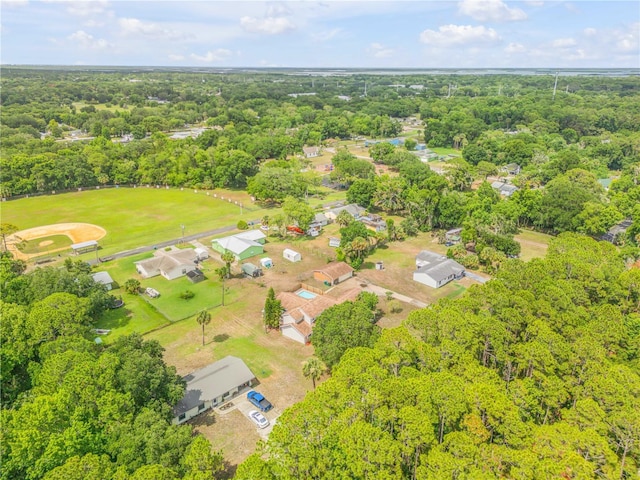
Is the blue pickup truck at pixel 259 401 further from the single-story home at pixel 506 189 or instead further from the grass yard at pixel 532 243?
the single-story home at pixel 506 189

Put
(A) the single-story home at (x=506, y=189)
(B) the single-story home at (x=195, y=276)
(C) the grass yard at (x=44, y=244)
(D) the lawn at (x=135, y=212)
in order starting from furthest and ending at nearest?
(A) the single-story home at (x=506, y=189) → (D) the lawn at (x=135, y=212) → (C) the grass yard at (x=44, y=244) → (B) the single-story home at (x=195, y=276)

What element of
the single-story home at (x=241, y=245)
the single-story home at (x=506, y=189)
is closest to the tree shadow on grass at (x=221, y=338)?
the single-story home at (x=241, y=245)

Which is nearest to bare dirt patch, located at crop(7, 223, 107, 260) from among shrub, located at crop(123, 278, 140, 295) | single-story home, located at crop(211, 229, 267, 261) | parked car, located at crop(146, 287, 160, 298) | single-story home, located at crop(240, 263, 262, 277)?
shrub, located at crop(123, 278, 140, 295)

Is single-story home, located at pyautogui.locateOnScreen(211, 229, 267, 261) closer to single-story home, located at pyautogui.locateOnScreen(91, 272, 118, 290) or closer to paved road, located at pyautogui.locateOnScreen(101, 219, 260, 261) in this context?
paved road, located at pyautogui.locateOnScreen(101, 219, 260, 261)

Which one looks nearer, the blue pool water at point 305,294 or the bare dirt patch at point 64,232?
the blue pool water at point 305,294

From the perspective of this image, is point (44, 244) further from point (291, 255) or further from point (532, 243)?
point (532, 243)

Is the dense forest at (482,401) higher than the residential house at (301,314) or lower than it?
higher

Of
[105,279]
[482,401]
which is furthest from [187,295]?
[482,401]
